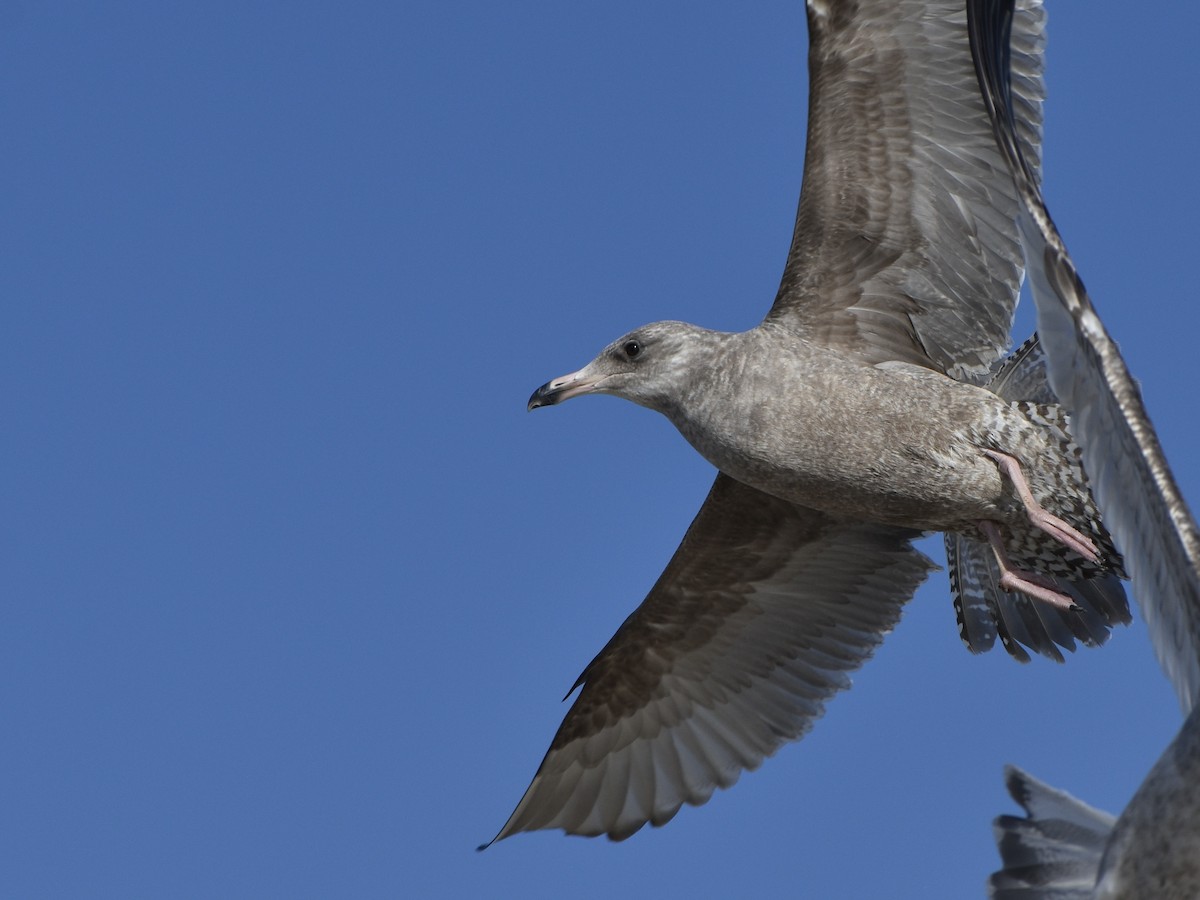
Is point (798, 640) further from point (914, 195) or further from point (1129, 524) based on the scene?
point (1129, 524)

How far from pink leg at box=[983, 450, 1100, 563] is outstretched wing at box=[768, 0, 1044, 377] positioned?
2.18 ft

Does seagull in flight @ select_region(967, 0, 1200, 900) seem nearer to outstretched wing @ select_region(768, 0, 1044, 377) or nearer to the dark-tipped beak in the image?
outstretched wing @ select_region(768, 0, 1044, 377)

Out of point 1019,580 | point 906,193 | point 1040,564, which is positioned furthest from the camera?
point 1040,564

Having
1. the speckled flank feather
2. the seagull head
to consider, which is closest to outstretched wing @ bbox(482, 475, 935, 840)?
the speckled flank feather

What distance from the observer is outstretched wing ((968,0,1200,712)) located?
558cm

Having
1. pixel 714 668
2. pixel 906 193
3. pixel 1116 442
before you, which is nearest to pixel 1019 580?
pixel 906 193

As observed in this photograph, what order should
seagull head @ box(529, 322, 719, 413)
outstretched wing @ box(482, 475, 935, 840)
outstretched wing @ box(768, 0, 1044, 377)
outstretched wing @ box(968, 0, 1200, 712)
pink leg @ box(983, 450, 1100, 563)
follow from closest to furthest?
outstretched wing @ box(968, 0, 1200, 712)
pink leg @ box(983, 450, 1100, 563)
outstretched wing @ box(768, 0, 1044, 377)
seagull head @ box(529, 322, 719, 413)
outstretched wing @ box(482, 475, 935, 840)

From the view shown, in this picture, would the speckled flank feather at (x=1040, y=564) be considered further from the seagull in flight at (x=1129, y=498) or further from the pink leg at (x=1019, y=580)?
the seagull in flight at (x=1129, y=498)

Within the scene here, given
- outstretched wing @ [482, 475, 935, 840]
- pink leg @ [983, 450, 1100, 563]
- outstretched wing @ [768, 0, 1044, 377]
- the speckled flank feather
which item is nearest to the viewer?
pink leg @ [983, 450, 1100, 563]

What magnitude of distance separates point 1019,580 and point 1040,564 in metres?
0.37

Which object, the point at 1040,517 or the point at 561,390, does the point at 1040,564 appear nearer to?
the point at 1040,517

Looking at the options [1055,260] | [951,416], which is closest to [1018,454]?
[951,416]

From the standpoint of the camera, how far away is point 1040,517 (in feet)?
25.0

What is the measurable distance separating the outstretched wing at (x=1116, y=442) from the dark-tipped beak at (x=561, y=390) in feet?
9.61
